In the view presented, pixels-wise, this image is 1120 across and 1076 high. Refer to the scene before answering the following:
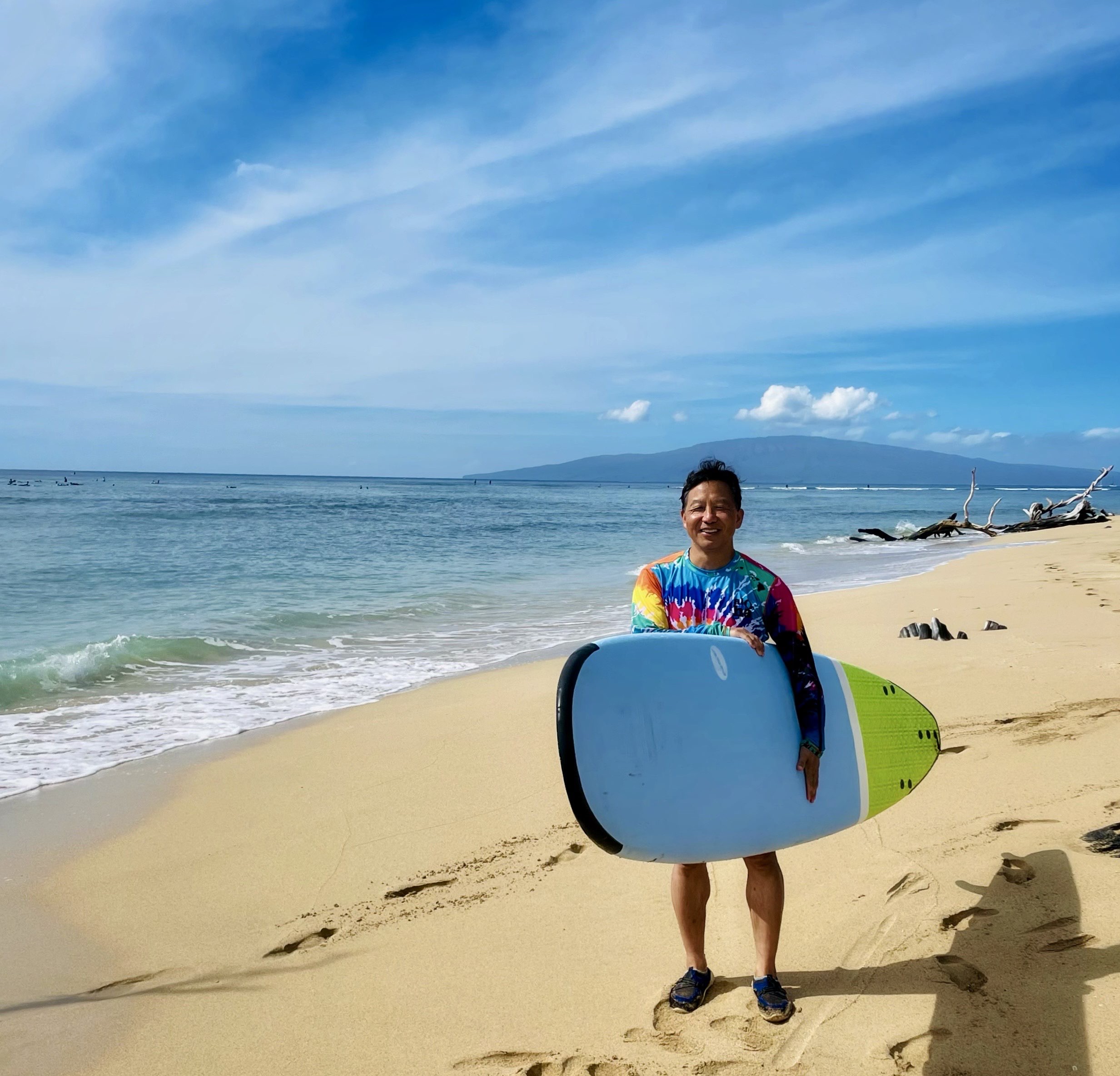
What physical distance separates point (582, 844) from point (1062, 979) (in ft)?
6.17

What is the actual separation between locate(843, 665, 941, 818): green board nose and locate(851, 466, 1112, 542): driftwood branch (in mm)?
22792

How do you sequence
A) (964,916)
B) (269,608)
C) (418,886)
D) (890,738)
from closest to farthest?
(964,916), (890,738), (418,886), (269,608)

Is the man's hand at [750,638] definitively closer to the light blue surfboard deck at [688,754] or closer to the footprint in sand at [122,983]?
the light blue surfboard deck at [688,754]

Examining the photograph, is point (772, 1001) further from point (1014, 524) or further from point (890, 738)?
point (1014, 524)

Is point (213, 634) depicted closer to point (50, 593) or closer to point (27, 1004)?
point (50, 593)

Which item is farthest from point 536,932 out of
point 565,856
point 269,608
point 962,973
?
point 269,608

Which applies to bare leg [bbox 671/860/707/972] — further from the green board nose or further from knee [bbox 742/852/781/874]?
the green board nose

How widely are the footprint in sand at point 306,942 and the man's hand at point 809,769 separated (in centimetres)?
181

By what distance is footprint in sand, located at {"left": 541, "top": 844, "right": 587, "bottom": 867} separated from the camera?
138 inches

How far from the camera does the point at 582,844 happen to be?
3668mm

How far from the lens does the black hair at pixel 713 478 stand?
264 cm

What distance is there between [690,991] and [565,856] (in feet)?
3.63

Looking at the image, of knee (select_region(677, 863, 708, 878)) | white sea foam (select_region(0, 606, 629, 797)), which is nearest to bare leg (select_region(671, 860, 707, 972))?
knee (select_region(677, 863, 708, 878))

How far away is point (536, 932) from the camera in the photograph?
2.97 metres
